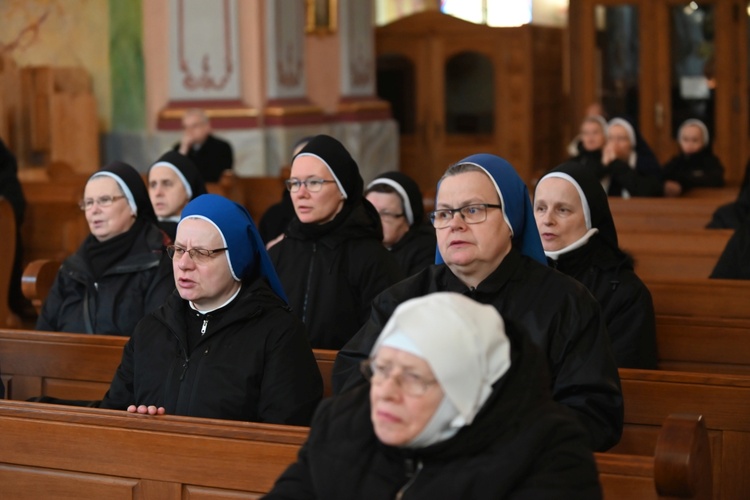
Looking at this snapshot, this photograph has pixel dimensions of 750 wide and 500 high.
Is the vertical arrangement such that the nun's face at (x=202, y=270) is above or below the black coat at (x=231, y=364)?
above

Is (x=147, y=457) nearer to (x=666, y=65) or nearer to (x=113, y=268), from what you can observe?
(x=113, y=268)

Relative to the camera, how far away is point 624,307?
421 centimetres

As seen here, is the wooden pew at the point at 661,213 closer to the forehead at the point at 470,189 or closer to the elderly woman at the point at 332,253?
the elderly woman at the point at 332,253

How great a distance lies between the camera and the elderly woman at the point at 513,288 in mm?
3143

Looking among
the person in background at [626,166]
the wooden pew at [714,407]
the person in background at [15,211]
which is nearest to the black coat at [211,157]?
the person in background at [15,211]

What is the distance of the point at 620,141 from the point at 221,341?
258 inches

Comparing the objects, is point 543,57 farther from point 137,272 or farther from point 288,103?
point 137,272

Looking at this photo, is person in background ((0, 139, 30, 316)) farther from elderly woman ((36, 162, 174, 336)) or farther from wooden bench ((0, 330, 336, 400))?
wooden bench ((0, 330, 336, 400))

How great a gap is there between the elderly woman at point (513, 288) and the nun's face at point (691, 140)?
25.1 feet

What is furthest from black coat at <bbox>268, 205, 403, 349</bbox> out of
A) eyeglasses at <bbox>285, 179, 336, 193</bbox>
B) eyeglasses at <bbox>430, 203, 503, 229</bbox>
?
eyeglasses at <bbox>430, 203, 503, 229</bbox>

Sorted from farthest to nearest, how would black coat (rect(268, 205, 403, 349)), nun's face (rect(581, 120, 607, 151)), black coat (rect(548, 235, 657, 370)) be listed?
nun's face (rect(581, 120, 607, 151)) < black coat (rect(268, 205, 403, 349)) < black coat (rect(548, 235, 657, 370))

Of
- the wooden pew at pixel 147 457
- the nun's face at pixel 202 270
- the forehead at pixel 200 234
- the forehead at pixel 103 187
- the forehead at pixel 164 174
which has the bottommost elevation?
the wooden pew at pixel 147 457

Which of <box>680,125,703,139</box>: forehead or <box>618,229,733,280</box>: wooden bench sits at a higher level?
<box>680,125,703,139</box>: forehead

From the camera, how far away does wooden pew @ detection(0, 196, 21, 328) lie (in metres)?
7.50
